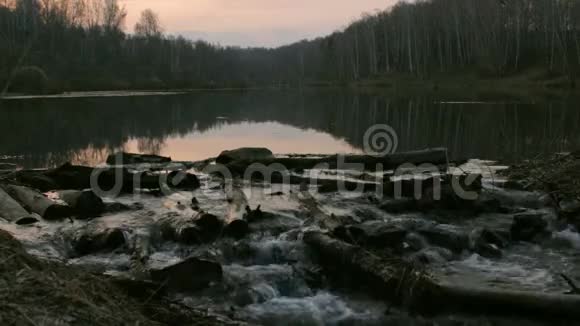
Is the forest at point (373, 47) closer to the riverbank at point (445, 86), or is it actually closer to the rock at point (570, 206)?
the riverbank at point (445, 86)

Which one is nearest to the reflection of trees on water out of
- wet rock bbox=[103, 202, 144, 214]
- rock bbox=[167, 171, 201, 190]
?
rock bbox=[167, 171, 201, 190]

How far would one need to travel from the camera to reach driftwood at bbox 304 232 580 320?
16.3ft

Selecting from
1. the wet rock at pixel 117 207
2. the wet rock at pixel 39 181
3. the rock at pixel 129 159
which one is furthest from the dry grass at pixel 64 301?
the rock at pixel 129 159

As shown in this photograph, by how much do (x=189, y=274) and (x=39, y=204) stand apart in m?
4.02

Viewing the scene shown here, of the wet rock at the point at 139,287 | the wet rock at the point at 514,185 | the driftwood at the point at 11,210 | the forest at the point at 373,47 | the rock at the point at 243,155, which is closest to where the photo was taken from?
the wet rock at the point at 139,287

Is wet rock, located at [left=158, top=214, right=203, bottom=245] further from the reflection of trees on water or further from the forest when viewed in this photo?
the forest

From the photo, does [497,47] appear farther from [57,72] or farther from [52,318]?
[52,318]

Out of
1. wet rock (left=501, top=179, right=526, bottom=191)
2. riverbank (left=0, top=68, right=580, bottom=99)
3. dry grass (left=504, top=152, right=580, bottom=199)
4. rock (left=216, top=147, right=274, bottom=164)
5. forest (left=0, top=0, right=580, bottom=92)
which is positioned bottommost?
wet rock (left=501, top=179, right=526, bottom=191)

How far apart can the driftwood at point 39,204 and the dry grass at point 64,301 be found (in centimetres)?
326

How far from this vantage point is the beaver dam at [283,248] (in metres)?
4.99

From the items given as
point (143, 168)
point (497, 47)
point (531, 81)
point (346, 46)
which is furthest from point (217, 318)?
point (346, 46)

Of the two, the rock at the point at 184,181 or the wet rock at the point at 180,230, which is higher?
the rock at the point at 184,181

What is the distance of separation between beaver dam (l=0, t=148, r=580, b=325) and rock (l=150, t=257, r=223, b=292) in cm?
2

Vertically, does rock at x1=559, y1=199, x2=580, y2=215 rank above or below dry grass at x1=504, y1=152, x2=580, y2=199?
below
